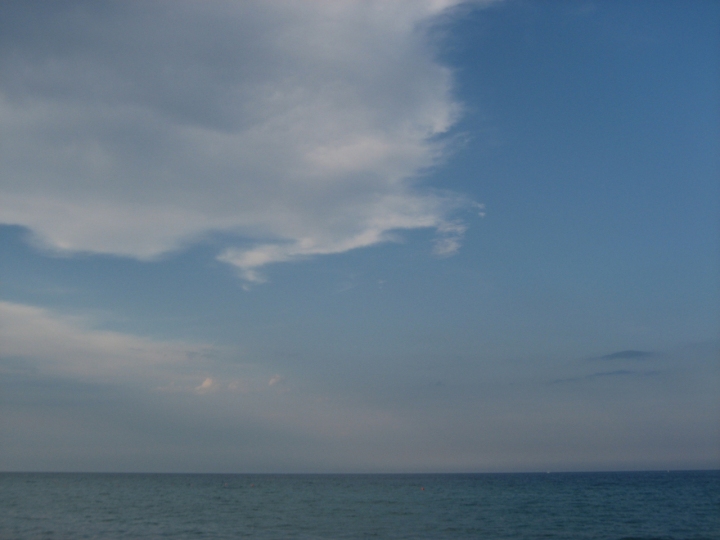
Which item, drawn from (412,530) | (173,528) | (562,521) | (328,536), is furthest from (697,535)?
(173,528)

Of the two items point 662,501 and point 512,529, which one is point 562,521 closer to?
point 512,529

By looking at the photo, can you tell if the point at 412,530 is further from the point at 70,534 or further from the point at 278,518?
the point at 70,534

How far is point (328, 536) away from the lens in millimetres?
45562

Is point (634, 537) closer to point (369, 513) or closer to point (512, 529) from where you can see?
point (512, 529)

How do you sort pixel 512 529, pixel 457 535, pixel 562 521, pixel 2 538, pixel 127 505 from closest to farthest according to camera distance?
pixel 2 538, pixel 457 535, pixel 512 529, pixel 562 521, pixel 127 505

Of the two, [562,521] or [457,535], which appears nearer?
[457,535]

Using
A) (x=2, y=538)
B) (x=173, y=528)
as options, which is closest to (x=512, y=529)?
(x=173, y=528)

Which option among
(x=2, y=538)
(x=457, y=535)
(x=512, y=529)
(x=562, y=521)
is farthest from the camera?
(x=562, y=521)

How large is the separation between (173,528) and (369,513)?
77.2 ft

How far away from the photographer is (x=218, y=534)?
4756 cm

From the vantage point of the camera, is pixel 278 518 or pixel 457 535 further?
pixel 278 518

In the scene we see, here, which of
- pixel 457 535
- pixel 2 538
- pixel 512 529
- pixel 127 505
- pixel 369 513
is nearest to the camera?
pixel 2 538

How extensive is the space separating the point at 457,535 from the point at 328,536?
11.2 meters

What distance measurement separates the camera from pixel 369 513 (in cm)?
6412
